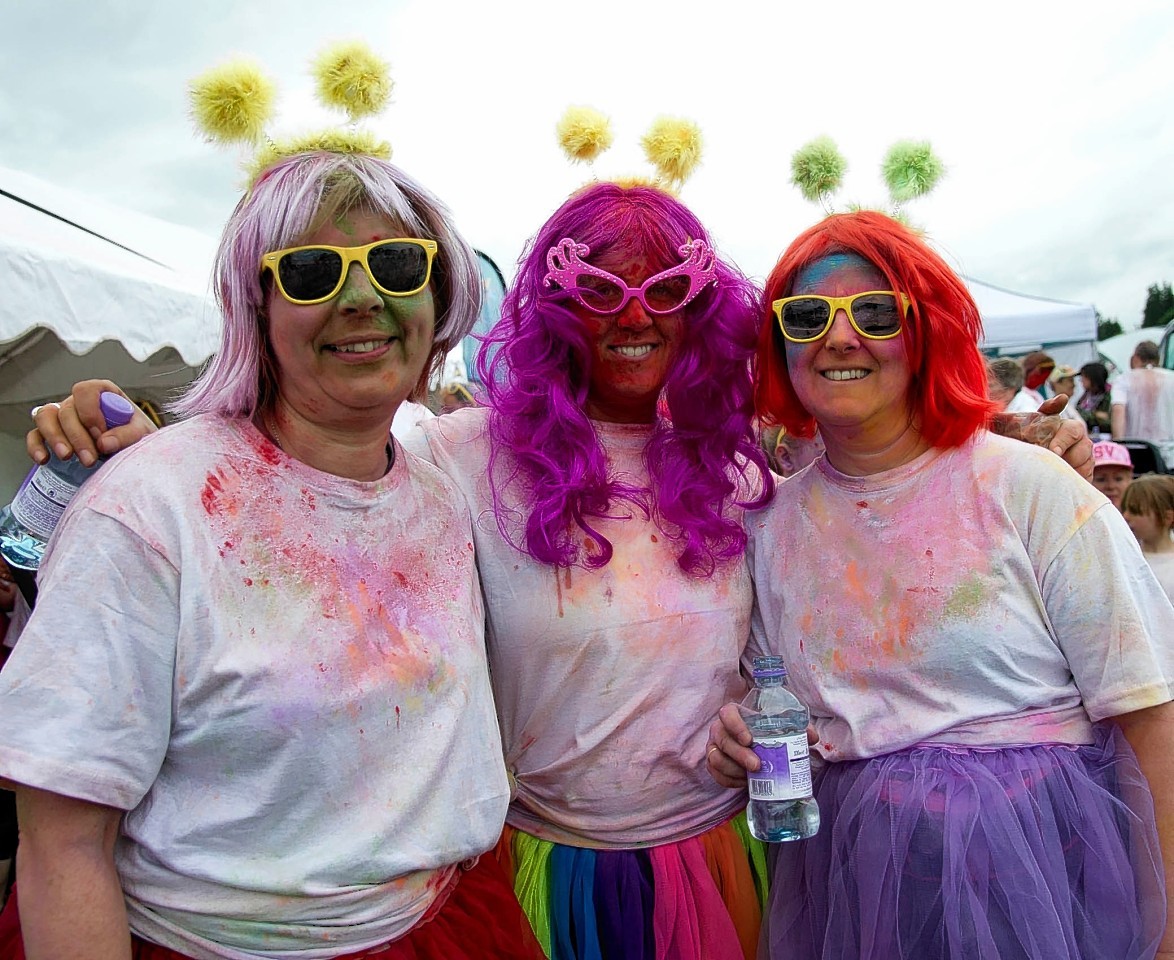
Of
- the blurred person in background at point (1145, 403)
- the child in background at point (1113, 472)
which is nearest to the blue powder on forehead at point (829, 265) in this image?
the child in background at point (1113, 472)

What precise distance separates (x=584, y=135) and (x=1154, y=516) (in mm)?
3591

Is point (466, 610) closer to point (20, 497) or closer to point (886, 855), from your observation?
point (20, 497)

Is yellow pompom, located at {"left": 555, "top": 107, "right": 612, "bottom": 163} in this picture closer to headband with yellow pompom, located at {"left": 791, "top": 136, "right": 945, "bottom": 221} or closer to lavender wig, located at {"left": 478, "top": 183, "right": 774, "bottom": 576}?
lavender wig, located at {"left": 478, "top": 183, "right": 774, "bottom": 576}

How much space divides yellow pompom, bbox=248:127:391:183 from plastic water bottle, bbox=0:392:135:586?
55 centimetres

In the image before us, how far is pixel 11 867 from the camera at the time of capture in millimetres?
2998

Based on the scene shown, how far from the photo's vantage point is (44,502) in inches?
66.5

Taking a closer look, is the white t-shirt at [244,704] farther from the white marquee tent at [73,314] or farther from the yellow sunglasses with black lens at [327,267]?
the white marquee tent at [73,314]

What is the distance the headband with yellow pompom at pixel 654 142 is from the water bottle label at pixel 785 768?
4.92ft

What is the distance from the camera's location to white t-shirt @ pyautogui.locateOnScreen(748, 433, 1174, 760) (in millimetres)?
1791

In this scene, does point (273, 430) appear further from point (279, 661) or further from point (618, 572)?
point (618, 572)

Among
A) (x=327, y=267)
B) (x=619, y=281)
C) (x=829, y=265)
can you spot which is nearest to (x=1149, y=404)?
(x=829, y=265)

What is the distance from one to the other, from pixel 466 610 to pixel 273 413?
21.1 inches

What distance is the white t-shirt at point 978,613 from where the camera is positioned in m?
1.79

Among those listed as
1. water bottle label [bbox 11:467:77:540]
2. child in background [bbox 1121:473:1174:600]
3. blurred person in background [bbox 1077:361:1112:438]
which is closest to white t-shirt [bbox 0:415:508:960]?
water bottle label [bbox 11:467:77:540]
